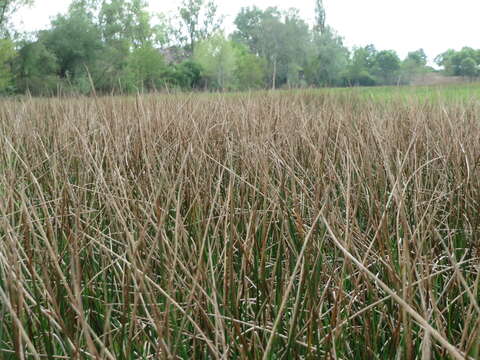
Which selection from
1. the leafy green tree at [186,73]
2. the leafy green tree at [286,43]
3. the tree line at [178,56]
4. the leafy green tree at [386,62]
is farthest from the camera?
the leafy green tree at [386,62]

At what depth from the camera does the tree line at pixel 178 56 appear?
1199 centimetres

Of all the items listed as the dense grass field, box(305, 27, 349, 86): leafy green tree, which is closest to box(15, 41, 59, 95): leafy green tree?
the dense grass field

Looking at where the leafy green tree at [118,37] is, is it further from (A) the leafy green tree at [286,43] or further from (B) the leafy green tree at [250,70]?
(A) the leafy green tree at [286,43]

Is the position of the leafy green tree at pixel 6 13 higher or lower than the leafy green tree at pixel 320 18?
lower

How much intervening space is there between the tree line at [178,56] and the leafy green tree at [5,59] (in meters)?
0.03

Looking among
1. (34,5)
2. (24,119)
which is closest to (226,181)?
(24,119)

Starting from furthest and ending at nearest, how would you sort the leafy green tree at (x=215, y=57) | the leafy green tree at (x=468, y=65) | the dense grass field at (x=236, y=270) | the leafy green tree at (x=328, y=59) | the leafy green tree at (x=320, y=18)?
the leafy green tree at (x=468, y=65), the leafy green tree at (x=320, y=18), the leafy green tree at (x=328, y=59), the leafy green tree at (x=215, y=57), the dense grass field at (x=236, y=270)

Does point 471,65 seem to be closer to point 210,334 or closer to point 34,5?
point 34,5

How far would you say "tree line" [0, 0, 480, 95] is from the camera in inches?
472

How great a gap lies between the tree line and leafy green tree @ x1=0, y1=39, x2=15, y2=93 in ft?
0.10

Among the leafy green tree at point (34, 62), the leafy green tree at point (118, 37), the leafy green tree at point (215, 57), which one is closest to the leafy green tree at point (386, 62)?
the leafy green tree at point (215, 57)

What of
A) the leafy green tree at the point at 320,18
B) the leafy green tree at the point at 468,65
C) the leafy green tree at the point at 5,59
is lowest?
the leafy green tree at the point at 5,59

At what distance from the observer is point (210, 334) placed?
0.70 m

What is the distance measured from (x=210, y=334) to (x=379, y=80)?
148 feet
